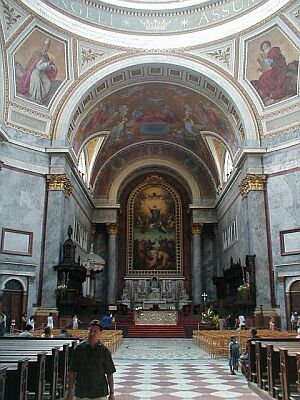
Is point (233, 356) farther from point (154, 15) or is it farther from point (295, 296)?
point (154, 15)

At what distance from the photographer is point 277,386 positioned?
23.6 feet

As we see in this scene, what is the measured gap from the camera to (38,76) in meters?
22.7

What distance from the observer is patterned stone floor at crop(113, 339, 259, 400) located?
25.7 ft

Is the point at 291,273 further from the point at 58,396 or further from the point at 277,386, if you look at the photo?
the point at 58,396

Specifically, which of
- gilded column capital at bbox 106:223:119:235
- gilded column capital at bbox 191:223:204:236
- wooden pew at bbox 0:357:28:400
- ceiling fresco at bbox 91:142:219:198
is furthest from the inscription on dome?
wooden pew at bbox 0:357:28:400

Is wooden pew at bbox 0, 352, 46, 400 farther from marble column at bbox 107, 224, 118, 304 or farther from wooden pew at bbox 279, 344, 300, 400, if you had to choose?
marble column at bbox 107, 224, 118, 304

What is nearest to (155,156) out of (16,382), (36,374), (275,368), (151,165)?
(151,165)

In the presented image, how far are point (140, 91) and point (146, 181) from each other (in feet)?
36.6

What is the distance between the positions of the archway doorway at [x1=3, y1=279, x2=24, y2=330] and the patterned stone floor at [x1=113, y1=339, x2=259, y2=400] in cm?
681

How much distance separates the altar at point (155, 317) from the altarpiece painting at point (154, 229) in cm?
859

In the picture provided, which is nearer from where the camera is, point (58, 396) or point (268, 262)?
point (58, 396)

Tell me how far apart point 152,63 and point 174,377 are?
1831 cm

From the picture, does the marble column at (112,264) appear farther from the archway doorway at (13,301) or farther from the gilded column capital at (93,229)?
the archway doorway at (13,301)

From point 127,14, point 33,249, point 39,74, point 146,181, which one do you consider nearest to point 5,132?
point 39,74
